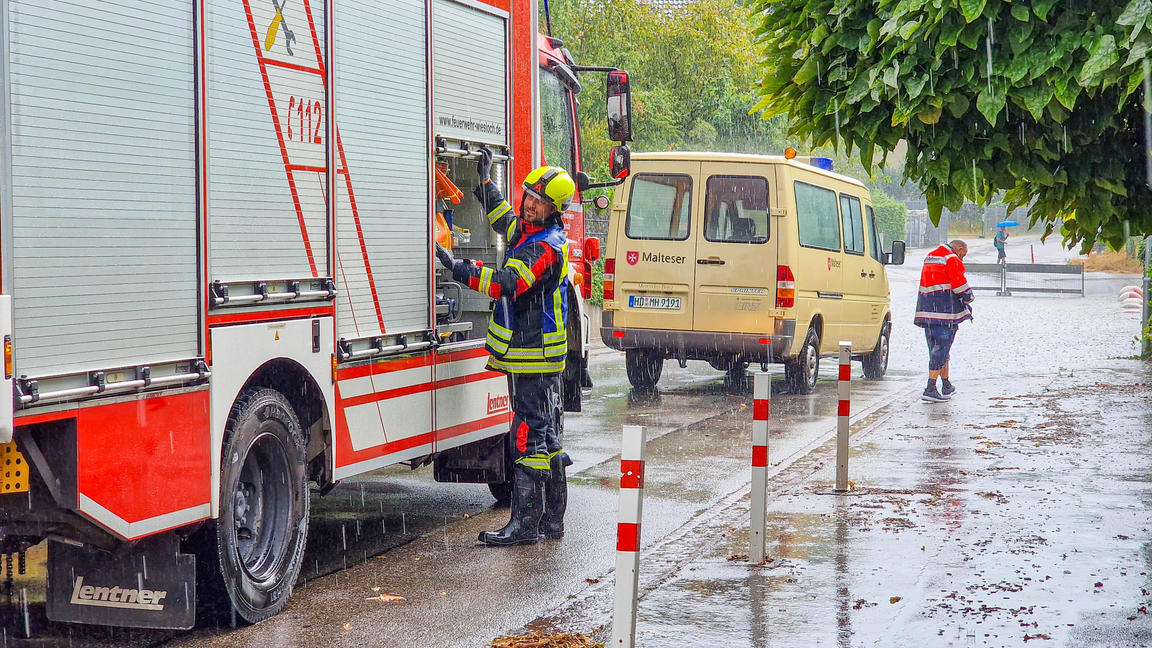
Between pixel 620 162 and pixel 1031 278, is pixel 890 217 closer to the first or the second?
pixel 1031 278

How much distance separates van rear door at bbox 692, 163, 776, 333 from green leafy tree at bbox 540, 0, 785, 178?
7.83m

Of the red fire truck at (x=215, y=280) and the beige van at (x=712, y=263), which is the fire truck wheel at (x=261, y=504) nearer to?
the red fire truck at (x=215, y=280)

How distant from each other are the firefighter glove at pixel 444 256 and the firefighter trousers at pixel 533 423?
29.4 inches

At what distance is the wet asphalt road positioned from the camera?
5492mm

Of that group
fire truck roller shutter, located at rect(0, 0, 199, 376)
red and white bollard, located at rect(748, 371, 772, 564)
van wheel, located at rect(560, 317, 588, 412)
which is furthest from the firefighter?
fire truck roller shutter, located at rect(0, 0, 199, 376)

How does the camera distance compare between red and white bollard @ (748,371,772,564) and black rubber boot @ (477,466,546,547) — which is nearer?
red and white bollard @ (748,371,772,564)

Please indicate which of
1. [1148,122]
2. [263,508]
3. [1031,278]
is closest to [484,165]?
[263,508]

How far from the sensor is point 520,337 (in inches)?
279

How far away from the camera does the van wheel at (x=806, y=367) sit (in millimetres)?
14898

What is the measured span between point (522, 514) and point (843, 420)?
265 centimetres

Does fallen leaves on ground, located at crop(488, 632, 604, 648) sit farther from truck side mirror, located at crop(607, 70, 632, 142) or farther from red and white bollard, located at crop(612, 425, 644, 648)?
truck side mirror, located at crop(607, 70, 632, 142)

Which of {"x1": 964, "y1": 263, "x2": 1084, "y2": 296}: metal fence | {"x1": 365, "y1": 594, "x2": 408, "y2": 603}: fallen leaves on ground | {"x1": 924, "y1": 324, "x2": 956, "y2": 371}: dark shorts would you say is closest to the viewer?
{"x1": 365, "y1": 594, "x2": 408, "y2": 603}: fallen leaves on ground

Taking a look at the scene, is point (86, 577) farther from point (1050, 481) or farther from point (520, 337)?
point (1050, 481)

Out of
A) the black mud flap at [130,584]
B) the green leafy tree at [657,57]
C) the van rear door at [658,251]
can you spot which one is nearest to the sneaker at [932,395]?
the van rear door at [658,251]
